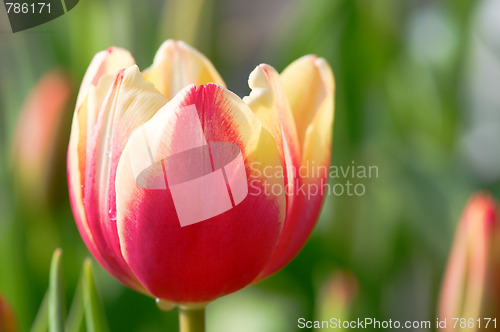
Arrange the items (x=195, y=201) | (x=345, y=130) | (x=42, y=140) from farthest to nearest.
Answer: (x=345, y=130) → (x=42, y=140) → (x=195, y=201)

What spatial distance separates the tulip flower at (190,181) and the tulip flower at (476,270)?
0.23 feet

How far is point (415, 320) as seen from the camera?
1.56 ft

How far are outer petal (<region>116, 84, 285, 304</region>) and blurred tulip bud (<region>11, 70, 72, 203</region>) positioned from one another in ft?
0.72

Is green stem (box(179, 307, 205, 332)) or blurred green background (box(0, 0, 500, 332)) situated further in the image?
blurred green background (box(0, 0, 500, 332))

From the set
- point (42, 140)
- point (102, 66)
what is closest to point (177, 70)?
point (102, 66)

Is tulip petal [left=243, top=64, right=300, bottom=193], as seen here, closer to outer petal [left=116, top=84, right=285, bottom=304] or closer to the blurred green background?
outer petal [left=116, top=84, right=285, bottom=304]

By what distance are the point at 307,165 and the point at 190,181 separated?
6 centimetres

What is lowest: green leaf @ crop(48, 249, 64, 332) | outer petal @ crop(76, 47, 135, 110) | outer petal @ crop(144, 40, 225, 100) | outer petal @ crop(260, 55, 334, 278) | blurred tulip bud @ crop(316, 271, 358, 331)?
blurred tulip bud @ crop(316, 271, 358, 331)

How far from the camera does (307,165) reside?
29 centimetres

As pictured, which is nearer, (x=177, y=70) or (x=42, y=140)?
(x=177, y=70)

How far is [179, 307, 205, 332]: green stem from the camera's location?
0.29 metres

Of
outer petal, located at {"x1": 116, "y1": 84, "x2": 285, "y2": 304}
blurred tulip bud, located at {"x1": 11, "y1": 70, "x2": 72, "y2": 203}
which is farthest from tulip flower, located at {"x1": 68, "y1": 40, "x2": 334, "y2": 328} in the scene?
blurred tulip bud, located at {"x1": 11, "y1": 70, "x2": 72, "y2": 203}

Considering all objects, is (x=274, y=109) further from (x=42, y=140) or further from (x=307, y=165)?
(x=42, y=140)

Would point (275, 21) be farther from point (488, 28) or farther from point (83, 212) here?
point (83, 212)
